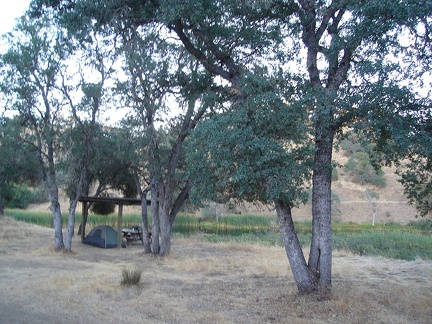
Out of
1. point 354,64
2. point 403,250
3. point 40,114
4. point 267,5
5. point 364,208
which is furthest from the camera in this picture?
point 364,208

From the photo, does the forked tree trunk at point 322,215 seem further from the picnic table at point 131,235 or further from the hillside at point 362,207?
the hillside at point 362,207

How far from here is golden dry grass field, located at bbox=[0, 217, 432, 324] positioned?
8242 mm

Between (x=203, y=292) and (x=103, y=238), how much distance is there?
44.6 feet

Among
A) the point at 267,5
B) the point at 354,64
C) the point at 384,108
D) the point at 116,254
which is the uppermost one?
the point at 267,5

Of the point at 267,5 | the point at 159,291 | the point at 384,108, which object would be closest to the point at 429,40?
the point at 384,108

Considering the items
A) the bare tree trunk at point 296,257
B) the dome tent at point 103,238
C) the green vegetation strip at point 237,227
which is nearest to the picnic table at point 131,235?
the dome tent at point 103,238

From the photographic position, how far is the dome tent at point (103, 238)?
76.5 ft

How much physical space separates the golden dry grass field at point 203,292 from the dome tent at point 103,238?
4625 mm

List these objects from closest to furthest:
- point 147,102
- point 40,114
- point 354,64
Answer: point 354,64
point 147,102
point 40,114

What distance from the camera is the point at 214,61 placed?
37.5 ft

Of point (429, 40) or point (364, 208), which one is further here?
point (364, 208)

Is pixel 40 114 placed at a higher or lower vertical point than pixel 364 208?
higher

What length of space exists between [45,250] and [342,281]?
12.9m

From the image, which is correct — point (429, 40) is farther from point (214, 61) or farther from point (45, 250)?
point (45, 250)
